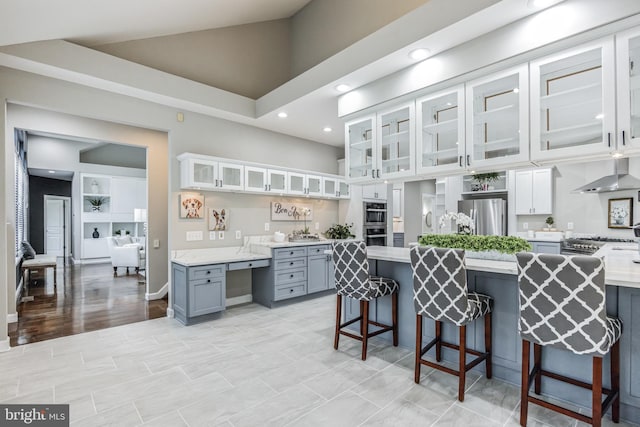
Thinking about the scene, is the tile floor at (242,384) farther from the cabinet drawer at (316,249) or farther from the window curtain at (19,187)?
the window curtain at (19,187)

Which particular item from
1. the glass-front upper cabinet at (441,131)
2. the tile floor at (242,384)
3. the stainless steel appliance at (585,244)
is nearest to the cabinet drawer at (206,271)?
the tile floor at (242,384)

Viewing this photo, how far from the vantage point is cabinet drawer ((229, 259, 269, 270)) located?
4238 millimetres

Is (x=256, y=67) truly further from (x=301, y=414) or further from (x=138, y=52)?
(x=301, y=414)

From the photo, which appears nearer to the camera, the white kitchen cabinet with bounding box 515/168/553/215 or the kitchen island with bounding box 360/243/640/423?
the kitchen island with bounding box 360/243/640/423

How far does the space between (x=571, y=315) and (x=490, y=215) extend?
476 cm

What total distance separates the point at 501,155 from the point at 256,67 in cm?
380

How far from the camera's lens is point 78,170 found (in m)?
9.12

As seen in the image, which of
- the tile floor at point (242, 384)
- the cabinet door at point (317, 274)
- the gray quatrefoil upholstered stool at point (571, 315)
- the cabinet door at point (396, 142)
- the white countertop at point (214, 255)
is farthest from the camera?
the cabinet door at point (317, 274)

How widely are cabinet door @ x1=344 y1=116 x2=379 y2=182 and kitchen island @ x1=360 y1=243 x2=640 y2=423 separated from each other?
1.08 m

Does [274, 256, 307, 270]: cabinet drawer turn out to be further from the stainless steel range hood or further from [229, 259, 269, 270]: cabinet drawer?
the stainless steel range hood

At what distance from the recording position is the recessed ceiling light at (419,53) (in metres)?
2.88

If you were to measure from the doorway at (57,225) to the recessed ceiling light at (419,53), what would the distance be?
11.4 metres

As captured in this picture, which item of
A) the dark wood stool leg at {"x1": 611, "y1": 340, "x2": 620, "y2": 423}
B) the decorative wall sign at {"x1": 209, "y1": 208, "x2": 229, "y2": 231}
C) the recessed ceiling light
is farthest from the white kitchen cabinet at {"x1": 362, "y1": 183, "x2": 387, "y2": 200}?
the dark wood stool leg at {"x1": 611, "y1": 340, "x2": 620, "y2": 423}

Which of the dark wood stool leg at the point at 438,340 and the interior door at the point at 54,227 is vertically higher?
the interior door at the point at 54,227
